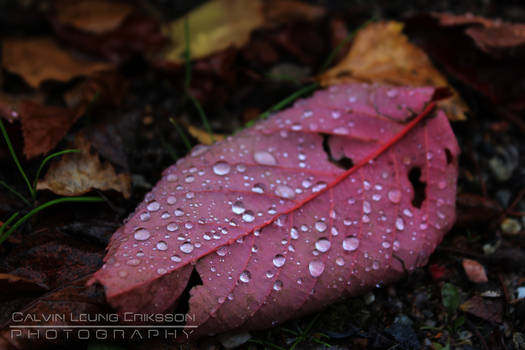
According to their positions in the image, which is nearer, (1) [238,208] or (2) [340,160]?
(1) [238,208]

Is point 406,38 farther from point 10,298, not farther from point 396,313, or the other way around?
point 10,298

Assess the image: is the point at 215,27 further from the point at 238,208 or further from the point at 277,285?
the point at 277,285

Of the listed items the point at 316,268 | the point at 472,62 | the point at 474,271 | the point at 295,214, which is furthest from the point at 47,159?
the point at 472,62

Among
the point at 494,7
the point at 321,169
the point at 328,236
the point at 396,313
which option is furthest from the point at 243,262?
the point at 494,7

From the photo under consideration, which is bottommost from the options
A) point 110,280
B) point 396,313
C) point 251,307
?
point 396,313

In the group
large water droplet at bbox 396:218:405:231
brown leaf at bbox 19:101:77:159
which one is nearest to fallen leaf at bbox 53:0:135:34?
brown leaf at bbox 19:101:77:159

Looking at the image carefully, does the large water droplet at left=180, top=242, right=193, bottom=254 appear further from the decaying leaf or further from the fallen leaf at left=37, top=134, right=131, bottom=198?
the decaying leaf
